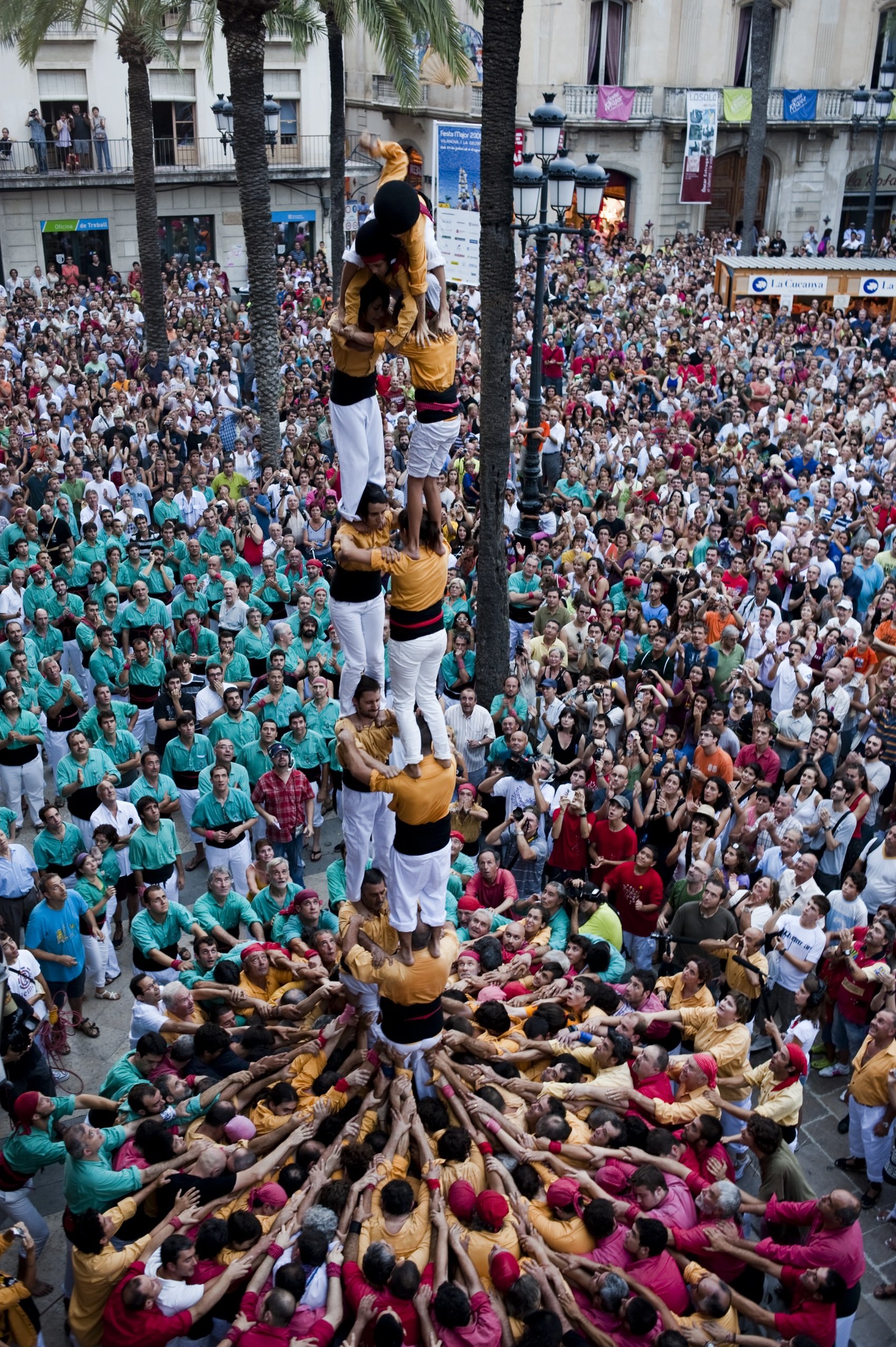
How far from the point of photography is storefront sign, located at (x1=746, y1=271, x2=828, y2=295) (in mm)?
26078

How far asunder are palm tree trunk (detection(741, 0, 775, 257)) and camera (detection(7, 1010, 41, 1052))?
2595 cm

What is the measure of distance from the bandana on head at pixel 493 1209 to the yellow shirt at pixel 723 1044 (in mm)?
1944

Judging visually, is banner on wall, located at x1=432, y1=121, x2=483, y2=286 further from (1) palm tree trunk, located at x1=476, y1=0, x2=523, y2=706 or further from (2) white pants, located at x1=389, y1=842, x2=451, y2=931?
(2) white pants, located at x1=389, y1=842, x2=451, y2=931

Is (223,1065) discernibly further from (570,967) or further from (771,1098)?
(771,1098)

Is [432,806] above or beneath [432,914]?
above

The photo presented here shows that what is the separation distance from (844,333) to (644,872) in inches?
675

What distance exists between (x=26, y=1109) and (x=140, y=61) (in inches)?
781

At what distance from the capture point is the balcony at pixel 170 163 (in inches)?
1339

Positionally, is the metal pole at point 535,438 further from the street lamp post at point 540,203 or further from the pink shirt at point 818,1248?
the pink shirt at point 818,1248

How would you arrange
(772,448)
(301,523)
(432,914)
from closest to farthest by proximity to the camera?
(432,914) → (301,523) → (772,448)

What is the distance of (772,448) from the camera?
18312mm

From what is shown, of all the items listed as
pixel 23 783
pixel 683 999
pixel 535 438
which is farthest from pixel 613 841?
pixel 535 438

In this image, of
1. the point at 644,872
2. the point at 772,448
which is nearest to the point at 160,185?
the point at 772,448

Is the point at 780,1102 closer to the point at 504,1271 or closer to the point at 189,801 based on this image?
the point at 504,1271
